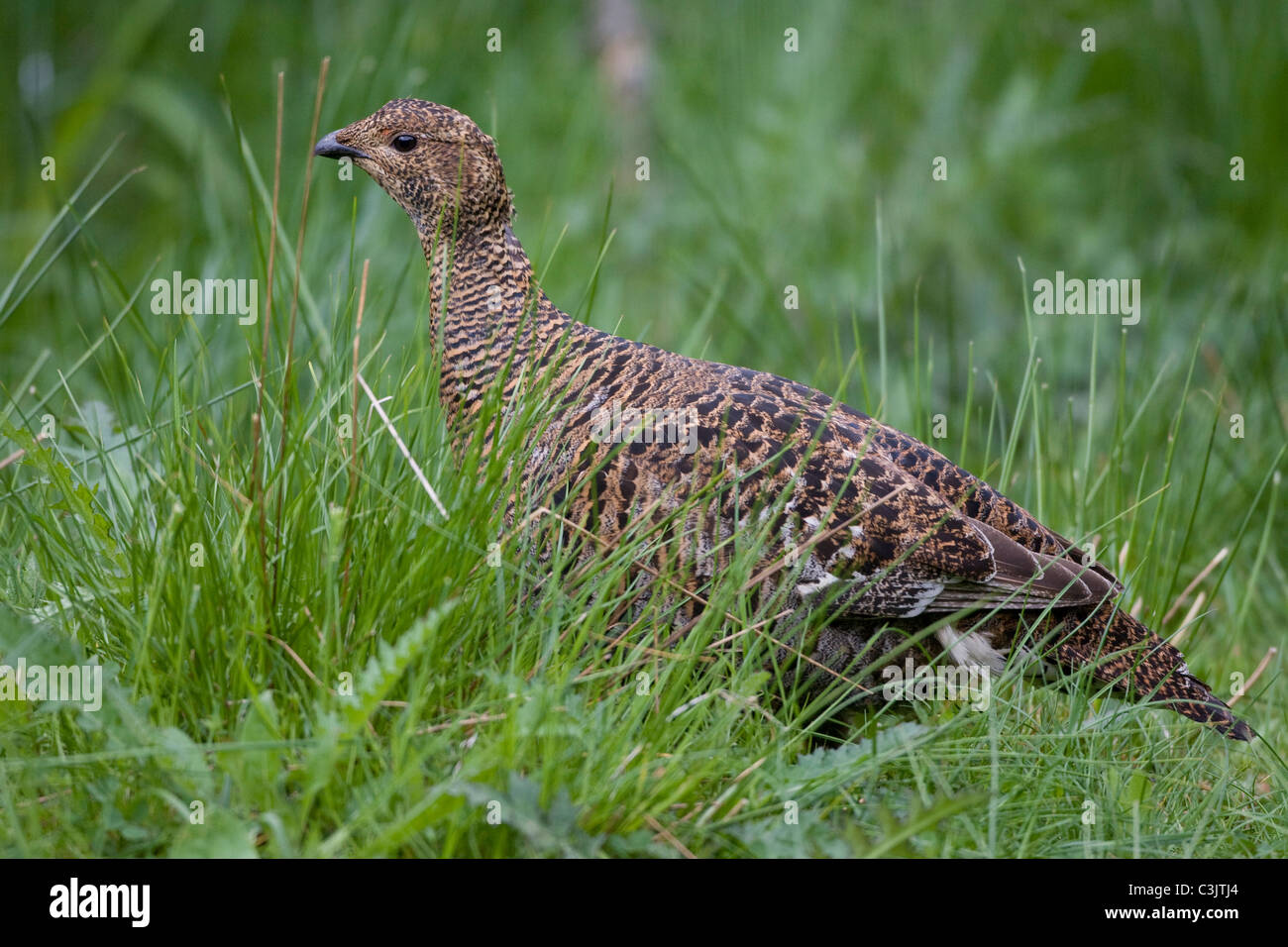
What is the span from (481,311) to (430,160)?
18.3 inches

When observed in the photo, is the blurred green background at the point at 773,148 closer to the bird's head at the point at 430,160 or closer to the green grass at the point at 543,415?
the green grass at the point at 543,415

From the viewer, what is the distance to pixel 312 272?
16.8ft

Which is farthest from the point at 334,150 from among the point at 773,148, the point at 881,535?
the point at 773,148

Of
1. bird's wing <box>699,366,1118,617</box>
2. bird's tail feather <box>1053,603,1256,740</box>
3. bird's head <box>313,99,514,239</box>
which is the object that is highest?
bird's head <box>313,99,514,239</box>

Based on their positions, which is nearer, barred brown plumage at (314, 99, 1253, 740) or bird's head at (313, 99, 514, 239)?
barred brown plumage at (314, 99, 1253, 740)

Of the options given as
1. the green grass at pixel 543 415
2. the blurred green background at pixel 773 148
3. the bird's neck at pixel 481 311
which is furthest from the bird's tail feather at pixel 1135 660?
the blurred green background at pixel 773 148

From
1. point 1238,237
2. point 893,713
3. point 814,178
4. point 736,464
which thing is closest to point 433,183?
point 736,464

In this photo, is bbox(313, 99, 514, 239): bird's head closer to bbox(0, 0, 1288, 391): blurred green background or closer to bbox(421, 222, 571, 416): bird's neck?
bbox(421, 222, 571, 416): bird's neck

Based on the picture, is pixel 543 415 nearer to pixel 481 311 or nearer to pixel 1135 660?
pixel 481 311

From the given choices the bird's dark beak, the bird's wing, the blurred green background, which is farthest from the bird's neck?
the blurred green background

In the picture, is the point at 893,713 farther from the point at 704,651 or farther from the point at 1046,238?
the point at 1046,238

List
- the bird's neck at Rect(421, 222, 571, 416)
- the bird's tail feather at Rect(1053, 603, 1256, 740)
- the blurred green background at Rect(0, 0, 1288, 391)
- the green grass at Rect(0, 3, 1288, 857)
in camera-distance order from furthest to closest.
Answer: the blurred green background at Rect(0, 0, 1288, 391) < the bird's neck at Rect(421, 222, 571, 416) < the bird's tail feather at Rect(1053, 603, 1256, 740) < the green grass at Rect(0, 3, 1288, 857)

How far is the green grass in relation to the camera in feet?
8.16
